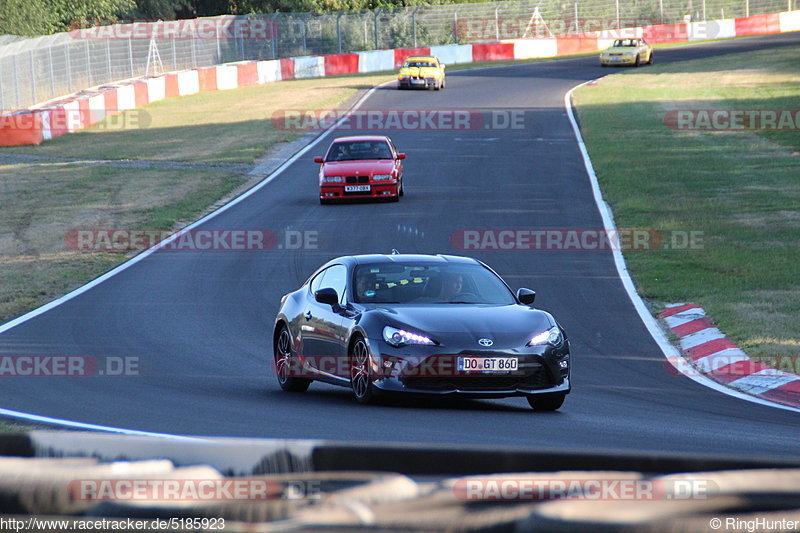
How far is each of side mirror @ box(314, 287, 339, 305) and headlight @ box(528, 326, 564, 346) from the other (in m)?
1.90

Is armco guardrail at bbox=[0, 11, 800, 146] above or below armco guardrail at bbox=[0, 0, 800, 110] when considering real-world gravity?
below

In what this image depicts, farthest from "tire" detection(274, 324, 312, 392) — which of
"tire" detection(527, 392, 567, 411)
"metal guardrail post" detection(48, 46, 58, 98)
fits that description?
"metal guardrail post" detection(48, 46, 58, 98)

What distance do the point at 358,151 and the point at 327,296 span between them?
1754 centimetres

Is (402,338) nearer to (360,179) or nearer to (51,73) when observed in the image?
(360,179)

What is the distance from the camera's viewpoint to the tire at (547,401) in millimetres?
10281

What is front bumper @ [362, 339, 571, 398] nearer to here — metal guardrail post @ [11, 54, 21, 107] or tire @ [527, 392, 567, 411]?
tire @ [527, 392, 567, 411]

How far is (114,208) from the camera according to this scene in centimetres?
2694

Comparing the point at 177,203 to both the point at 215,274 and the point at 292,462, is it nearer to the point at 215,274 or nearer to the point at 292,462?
the point at 215,274

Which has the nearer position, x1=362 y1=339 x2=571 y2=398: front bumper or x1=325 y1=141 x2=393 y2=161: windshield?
x1=362 y1=339 x2=571 y2=398: front bumper

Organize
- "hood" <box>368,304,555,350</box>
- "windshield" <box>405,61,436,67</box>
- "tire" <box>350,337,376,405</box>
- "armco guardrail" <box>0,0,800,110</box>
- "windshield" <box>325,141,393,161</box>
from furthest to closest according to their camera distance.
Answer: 1. "windshield" <box>405,61,436,67</box>
2. "armco guardrail" <box>0,0,800,110</box>
3. "windshield" <box>325,141,393,161</box>
4. "tire" <box>350,337,376,405</box>
5. "hood" <box>368,304,555,350</box>

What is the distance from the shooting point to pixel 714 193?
83.9ft

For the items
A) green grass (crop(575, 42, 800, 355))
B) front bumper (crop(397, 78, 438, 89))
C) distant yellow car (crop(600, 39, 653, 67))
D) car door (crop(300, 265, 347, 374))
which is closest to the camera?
car door (crop(300, 265, 347, 374))

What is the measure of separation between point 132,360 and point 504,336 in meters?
4.97

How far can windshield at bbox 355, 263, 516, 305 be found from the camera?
1122 centimetres
